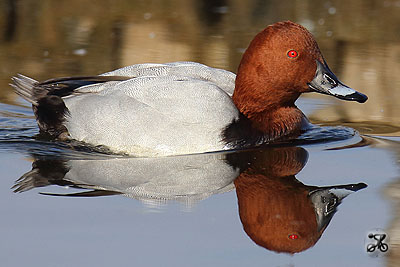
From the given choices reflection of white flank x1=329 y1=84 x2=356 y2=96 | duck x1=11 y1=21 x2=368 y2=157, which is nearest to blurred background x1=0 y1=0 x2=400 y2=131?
reflection of white flank x1=329 y1=84 x2=356 y2=96

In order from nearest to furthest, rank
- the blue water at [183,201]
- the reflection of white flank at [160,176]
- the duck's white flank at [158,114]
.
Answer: the blue water at [183,201]
the reflection of white flank at [160,176]
the duck's white flank at [158,114]

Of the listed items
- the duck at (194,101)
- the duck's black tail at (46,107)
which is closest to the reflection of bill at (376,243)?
the duck at (194,101)

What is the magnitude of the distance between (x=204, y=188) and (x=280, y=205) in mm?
636

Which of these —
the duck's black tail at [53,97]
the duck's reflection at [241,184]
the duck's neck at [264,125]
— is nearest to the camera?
the duck's reflection at [241,184]

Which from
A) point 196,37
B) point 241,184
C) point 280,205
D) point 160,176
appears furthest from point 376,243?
point 196,37

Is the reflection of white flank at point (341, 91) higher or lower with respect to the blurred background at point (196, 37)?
higher

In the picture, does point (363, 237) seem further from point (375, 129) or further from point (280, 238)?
point (375, 129)

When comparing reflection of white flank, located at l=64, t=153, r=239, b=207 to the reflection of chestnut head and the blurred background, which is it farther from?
the blurred background

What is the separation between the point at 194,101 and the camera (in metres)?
6.55

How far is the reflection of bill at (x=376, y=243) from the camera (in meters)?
4.75

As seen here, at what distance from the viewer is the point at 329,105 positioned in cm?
865

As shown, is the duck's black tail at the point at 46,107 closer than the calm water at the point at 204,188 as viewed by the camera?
No

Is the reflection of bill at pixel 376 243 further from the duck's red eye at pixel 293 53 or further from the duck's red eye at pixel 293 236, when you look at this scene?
the duck's red eye at pixel 293 53

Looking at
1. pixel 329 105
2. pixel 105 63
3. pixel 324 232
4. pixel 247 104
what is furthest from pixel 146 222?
pixel 105 63
